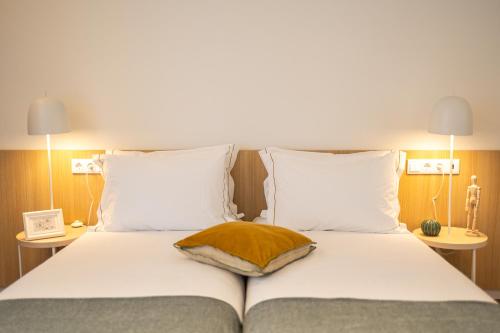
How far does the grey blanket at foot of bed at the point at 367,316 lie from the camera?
1.34m

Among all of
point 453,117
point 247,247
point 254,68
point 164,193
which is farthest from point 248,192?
point 453,117

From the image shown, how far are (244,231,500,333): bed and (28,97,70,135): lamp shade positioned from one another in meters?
1.45

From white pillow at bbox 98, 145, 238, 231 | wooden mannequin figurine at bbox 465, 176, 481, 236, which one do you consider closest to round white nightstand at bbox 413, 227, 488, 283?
wooden mannequin figurine at bbox 465, 176, 481, 236

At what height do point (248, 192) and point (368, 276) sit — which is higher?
point (248, 192)

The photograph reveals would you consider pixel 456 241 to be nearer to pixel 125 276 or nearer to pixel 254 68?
pixel 254 68

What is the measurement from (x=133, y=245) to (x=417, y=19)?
78.3 inches

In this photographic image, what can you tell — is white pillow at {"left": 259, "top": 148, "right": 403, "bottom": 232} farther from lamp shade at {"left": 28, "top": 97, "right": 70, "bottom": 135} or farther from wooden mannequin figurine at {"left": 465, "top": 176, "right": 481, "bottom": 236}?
lamp shade at {"left": 28, "top": 97, "right": 70, "bottom": 135}

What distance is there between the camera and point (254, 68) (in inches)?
105

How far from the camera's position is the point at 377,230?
2359mm

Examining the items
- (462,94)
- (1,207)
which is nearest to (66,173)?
(1,207)

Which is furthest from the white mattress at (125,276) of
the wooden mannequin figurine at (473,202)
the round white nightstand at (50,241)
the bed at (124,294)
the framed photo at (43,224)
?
the wooden mannequin figurine at (473,202)

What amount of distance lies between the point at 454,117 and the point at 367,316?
1444 millimetres

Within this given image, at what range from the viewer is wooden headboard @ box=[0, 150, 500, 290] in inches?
107

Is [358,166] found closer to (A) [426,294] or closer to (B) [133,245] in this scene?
(A) [426,294]
